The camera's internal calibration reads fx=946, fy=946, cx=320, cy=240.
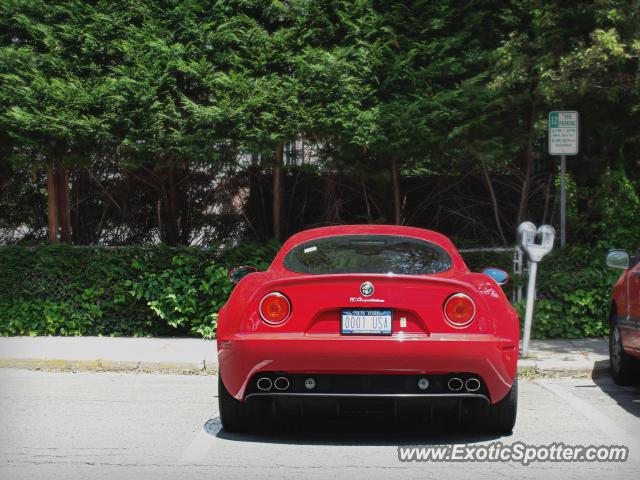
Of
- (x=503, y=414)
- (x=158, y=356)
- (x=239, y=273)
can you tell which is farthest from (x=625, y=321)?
(x=158, y=356)

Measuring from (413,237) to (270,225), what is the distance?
21.4 ft

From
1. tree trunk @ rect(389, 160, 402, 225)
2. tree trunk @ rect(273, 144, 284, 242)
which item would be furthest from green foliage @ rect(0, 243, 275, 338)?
tree trunk @ rect(389, 160, 402, 225)

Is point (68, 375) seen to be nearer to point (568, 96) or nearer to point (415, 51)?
point (415, 51)

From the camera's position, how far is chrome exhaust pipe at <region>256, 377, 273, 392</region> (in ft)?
20.9

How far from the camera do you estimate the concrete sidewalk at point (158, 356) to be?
9.98m

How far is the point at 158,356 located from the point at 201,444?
13.6ft

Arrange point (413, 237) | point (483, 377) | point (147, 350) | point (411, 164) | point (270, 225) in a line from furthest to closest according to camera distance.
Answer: point (270, 225) → point (411, 164) → point (147, 350) → point (413, 237) → point (483, 377)

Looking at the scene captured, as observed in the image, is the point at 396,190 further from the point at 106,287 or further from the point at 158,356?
the point at 158,356

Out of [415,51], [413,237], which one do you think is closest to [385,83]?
[415,51]

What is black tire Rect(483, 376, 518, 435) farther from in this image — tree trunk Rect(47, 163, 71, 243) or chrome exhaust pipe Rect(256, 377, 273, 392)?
tree trunk Rect(47, 163, 71, 243)

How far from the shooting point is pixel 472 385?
6.34 m

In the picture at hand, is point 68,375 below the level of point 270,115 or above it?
below

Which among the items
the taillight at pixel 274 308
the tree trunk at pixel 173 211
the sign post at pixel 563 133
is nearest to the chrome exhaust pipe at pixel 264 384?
the taillight at pixel 274 308

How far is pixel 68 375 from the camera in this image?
10016 millimetres
